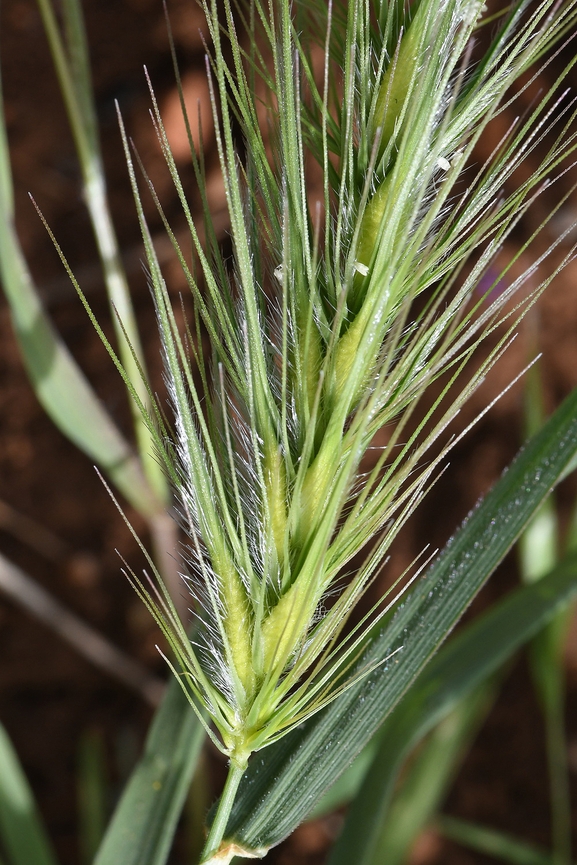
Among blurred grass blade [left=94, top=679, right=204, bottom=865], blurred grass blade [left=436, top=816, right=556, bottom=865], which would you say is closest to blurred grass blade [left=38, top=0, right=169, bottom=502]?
blurred grass blade [left=94, top=679, right=204, bottom=865]

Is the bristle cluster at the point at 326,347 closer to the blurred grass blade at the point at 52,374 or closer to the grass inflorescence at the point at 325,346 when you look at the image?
the grass inflorescence at the point at 325,346

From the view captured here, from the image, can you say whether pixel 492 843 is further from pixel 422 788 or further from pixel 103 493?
pixel 103 493

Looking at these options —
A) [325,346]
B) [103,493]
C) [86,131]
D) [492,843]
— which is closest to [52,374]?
[86,131]

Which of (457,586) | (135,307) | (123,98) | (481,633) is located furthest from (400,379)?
(123,98)

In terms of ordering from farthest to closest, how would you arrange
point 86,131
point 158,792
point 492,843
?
point 492,843
point 86,131
point 158,792

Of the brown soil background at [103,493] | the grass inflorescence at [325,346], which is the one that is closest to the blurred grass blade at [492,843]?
the brown soil background at [103,493]

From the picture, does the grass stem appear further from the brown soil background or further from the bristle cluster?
the brown soil background
